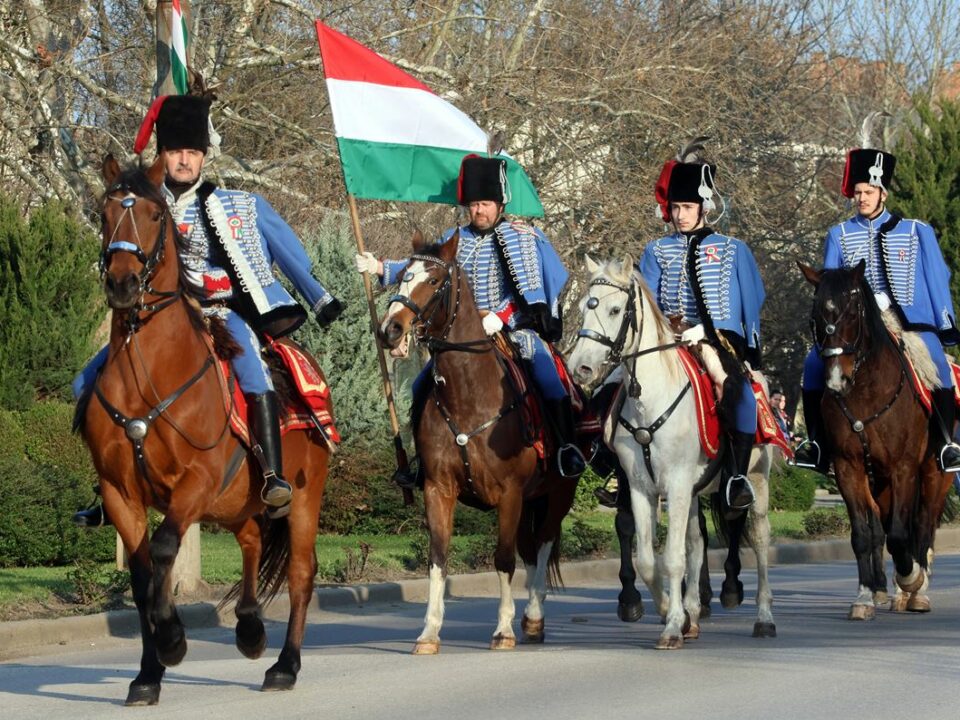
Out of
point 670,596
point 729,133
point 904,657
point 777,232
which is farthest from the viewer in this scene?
point 777,232

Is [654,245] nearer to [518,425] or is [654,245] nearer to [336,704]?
[518,425]

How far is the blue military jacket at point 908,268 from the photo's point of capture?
13992 mm

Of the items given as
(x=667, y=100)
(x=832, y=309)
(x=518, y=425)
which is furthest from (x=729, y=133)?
(x=518, y=425)

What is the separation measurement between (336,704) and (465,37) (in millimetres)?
16842

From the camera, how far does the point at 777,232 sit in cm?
2934

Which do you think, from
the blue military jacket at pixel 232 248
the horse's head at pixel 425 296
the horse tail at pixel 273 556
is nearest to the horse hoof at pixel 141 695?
the horse tail at pixel 273 556

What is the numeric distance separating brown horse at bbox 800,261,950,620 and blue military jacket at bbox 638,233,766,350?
75 cm

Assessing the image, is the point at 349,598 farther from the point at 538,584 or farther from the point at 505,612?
the point at 505,612

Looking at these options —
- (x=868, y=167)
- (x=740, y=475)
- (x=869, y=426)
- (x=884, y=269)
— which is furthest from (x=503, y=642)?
(x=868, y=167)

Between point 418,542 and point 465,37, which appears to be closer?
point 418,542

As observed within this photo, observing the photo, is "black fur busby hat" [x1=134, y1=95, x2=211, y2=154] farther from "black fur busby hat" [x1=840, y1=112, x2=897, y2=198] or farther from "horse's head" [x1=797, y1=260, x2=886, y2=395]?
Answer: "black fur busby hat" [x1=840, y1=112, x2=897, y2=198]

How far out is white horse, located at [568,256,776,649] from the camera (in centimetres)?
1105

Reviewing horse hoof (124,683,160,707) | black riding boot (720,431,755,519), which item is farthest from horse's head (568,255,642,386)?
horse hoof (124,683,160,707)

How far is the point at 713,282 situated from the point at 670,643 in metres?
2.72
